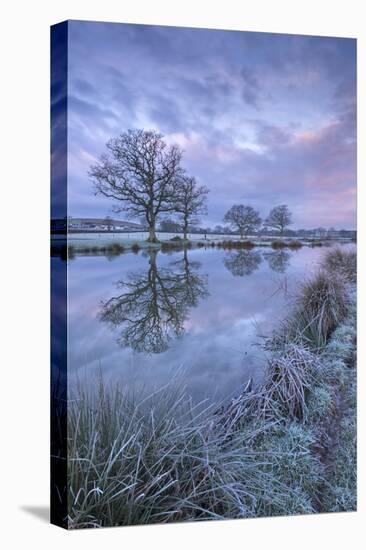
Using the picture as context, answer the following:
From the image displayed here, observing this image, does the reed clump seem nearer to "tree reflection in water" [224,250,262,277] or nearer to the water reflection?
"tree reflection in water" [224,250,262,277]

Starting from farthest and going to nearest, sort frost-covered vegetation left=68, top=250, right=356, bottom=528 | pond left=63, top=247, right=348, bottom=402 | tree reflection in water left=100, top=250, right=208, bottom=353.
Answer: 1. tree reflection in water left=100, top=250, right=208, bottom=353
2. pond left=63, top=247, right=348, bottom=402
3. frost-covered vegetation left=68, top=250, right=356, bottom=528

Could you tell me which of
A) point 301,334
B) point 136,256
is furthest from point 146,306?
point 301,334

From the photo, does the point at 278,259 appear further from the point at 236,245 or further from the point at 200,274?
the point at 200,274

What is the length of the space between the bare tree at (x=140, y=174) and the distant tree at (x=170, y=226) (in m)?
0.08

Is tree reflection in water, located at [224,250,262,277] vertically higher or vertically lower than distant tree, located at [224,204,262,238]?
lower

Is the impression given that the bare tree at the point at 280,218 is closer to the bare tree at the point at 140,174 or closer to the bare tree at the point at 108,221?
the bare tree at the point at 140,174

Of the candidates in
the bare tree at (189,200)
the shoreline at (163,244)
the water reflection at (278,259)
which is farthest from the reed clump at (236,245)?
the bare tree at (189,200)

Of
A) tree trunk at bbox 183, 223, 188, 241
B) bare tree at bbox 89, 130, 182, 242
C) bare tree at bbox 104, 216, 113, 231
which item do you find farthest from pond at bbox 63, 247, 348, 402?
bare tree at bbox 89, 130, 182, 242

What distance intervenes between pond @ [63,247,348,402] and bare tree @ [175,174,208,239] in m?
0.27

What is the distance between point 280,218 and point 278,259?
1.14ft

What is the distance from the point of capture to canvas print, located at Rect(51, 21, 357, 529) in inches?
314

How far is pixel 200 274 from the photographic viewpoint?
8.48 metres

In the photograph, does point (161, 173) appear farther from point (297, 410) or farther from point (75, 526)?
point (75, 526)

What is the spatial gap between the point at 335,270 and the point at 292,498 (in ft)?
6.54
